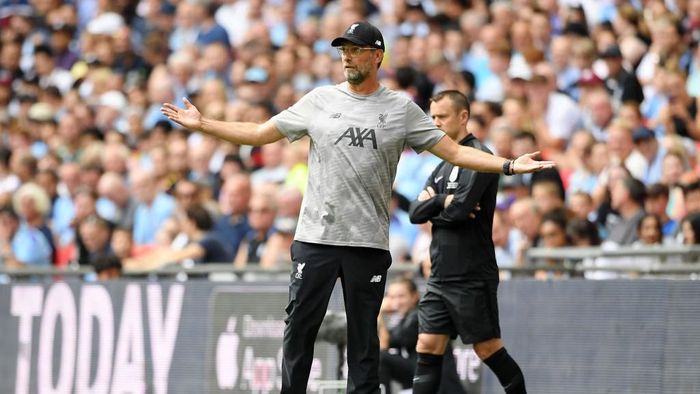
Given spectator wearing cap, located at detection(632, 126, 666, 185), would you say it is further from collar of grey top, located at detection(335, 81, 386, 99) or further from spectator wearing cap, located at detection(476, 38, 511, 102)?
collar of grey top, located at detection(335, 81, 386, 99)

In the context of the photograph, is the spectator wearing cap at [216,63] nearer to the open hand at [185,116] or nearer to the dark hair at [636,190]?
the dark hair at [636,190]

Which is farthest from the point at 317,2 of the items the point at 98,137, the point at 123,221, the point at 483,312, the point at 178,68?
the point at 483,312

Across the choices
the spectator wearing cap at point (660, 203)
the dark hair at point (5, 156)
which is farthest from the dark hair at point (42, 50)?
the spectator wearing cap at point (660, 203)

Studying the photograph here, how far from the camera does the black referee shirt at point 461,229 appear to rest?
387 inches

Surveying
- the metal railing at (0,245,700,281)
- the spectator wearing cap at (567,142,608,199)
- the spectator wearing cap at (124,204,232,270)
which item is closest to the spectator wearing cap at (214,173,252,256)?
the spectator wearing cap at (124,204,232,270)

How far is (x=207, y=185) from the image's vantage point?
16297 millimetres

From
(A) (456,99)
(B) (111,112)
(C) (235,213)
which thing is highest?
(B) (111,112)

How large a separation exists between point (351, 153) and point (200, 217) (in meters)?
5.86

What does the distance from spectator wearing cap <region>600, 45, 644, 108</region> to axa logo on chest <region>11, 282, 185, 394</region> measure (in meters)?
4.81

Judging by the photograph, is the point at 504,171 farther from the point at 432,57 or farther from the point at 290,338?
the point at 432,57

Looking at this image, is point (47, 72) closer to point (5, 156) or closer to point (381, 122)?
point (5, 156)

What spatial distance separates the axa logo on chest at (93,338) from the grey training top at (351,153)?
16.3 feet

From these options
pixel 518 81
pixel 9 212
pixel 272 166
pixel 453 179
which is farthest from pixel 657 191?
pixel 9 212

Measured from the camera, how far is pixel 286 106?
17.5m
